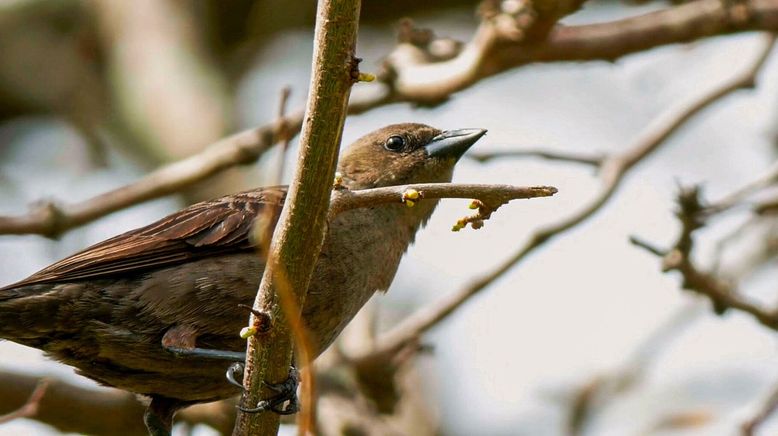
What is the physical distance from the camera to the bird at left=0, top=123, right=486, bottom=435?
5.18 m

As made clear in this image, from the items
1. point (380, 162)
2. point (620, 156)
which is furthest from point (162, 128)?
point (620, 156)

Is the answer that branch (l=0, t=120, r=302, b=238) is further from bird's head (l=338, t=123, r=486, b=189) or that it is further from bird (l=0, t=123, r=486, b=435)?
bird (l=0, t=123, r=486, b=435)

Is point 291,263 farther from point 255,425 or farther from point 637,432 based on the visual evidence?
point 637,432

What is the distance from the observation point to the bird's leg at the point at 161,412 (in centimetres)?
559

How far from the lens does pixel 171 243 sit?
5.45m

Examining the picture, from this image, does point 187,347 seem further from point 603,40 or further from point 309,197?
point 603,40

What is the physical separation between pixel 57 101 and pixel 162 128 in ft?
8.32

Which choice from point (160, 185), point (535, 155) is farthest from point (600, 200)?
point (160, 185)

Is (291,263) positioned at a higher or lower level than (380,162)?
lower

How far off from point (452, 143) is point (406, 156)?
29 centimetres

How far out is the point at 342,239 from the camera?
17.8ft

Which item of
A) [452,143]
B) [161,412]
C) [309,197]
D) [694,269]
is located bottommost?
[161,412]

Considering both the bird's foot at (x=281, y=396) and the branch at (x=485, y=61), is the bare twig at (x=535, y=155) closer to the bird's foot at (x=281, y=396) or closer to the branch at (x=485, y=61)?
the branch at (x=485, y=61)

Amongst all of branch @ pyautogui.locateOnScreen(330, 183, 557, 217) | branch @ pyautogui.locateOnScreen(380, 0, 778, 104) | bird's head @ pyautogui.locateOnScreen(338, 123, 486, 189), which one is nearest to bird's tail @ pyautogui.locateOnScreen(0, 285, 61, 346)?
bird's head @ pyautogui.locateOnScreen(338, 123, 486, 189)
